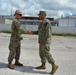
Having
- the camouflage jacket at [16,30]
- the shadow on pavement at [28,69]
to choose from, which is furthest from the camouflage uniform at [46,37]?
the camouflage jacket at [16,30]

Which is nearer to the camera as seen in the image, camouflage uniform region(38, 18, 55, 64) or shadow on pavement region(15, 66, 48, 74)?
camouflage uniform region(38, 18, 55, 64)

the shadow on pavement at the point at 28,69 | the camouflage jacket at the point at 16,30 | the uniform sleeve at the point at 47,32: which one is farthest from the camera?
the camouflage jacket at the point at 16,30

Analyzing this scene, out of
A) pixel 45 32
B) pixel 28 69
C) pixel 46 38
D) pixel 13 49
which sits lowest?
pixel 28 69

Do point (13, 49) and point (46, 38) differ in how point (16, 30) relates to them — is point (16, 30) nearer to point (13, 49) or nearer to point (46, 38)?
point (13, 49)

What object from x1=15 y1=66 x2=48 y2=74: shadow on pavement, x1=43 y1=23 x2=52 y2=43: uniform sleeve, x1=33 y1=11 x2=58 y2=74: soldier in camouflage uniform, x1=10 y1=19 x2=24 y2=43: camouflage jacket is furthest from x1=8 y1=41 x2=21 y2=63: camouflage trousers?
x1=43 y1=23 x2=52 y2=43: uniform sleeve

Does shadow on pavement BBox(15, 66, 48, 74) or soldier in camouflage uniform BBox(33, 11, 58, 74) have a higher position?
soldier in camouflage uniform BBox(33, 11, 58, 74)

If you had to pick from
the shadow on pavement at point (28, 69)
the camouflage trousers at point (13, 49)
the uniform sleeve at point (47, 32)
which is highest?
the uniform sleeve at point (47, 32)

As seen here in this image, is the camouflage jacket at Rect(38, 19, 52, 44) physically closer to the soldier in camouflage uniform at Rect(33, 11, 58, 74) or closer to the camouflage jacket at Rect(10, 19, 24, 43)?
the soldier in camouflage uniform at Rect(33, 11, 58, 74)

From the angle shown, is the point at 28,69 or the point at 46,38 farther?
the point at 28,69

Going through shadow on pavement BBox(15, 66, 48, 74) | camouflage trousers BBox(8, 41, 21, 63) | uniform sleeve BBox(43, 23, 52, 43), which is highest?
uniform sleeve BBox(43, 23, 52, 43)

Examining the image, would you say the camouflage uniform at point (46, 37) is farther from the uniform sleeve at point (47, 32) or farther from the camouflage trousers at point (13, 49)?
the camouflage trousers at point (13, 49)

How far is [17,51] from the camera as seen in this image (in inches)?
363

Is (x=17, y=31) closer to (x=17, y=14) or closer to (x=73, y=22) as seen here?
(x=17, y=14)

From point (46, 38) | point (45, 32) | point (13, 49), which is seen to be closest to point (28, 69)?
point (13, 49)
